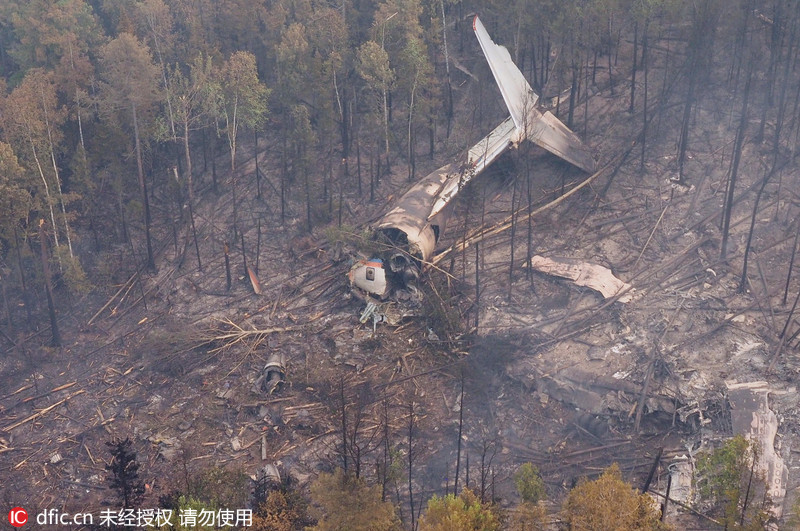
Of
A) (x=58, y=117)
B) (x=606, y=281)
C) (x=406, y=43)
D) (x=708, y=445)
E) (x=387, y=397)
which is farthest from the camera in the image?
(x=406, y=43)

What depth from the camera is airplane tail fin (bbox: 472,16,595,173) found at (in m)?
31.1

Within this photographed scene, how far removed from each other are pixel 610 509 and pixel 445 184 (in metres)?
16.7

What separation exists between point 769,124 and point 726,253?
7.89 metres

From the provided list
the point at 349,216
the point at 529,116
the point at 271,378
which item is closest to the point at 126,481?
the point at 271,378

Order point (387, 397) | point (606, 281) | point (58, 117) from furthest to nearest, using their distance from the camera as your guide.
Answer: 1. point (58, 117)
2. point (606, 281)
3. point (387, 397)

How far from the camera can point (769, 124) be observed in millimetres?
31953

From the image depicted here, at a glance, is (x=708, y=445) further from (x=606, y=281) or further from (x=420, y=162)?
(x=420, y=162)

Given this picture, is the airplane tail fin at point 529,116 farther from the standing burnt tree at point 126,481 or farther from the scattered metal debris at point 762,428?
the standing burnt tree at point 126,481

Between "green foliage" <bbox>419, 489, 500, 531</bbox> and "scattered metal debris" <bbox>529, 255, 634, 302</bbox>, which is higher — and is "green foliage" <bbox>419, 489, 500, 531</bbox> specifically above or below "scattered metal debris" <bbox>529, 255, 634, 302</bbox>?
below

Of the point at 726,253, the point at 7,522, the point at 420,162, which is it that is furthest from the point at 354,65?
the point at 7,522

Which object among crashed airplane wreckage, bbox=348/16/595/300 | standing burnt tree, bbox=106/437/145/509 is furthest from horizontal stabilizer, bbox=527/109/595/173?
standing burnt tree, bbox=106/437/145/509

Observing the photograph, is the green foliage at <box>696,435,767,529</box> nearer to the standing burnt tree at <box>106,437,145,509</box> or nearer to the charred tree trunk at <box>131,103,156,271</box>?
the standing burnt tree at <box>106,437,145,509</box>

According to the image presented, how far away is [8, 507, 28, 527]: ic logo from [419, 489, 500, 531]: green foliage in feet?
38.9

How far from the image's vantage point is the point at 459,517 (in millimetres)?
17203
